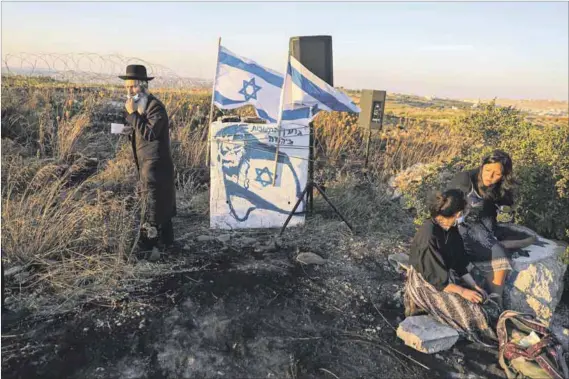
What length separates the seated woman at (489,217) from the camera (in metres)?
3.92

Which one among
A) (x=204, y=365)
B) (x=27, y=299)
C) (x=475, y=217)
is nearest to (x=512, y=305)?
(x=475, y=217)

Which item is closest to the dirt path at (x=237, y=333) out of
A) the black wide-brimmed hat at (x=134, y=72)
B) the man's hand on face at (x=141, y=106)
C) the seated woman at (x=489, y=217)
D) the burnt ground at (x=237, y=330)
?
the burnt ground at (x=237, y=330)

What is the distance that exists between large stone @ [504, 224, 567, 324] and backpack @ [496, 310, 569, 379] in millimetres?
641

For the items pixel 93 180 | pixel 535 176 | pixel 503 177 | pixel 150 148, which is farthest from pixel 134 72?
Answer: pixel 535 176

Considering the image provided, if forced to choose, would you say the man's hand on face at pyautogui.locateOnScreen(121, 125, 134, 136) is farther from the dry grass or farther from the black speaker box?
the black speaker box

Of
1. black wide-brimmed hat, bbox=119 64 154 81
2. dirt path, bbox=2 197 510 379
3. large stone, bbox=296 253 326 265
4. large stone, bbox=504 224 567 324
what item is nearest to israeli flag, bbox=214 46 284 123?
black wide-brimmed hat, bbox=119 64 154 81

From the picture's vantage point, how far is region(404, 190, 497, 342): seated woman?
3480 mm

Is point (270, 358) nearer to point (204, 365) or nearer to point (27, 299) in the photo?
point (204, 365)

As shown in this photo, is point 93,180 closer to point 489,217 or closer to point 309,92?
point 309,92

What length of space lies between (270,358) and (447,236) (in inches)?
70.9

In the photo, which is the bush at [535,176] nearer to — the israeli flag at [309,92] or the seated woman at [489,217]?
the seated woman at [489,217]

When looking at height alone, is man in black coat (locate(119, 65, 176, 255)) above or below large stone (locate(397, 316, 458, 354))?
above

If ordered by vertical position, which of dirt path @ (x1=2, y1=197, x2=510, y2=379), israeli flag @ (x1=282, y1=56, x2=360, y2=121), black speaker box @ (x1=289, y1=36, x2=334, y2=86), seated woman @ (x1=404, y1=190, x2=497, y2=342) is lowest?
dirt path @ (x1=2, y1=197, x2=510, y2=379)

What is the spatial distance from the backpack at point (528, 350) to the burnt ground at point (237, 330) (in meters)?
0.14
